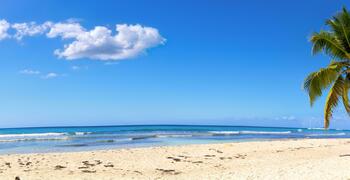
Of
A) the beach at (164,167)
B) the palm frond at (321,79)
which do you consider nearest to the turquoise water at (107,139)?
the beach at (164,167)

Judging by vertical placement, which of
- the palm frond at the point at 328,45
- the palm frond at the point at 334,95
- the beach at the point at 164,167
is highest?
the palm frond at the point at 328,45

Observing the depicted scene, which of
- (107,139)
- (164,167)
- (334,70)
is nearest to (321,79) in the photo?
(334,70)

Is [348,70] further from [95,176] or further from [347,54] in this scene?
[95,176]

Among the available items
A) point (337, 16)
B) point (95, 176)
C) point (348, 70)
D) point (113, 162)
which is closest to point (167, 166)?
point (113, 162)

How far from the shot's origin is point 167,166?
588 inches

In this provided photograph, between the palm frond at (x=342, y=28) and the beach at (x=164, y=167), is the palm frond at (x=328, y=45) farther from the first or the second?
the beach at (x=164, y=167)

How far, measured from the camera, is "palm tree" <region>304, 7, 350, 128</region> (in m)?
14.1

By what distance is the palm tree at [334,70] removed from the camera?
556 inches

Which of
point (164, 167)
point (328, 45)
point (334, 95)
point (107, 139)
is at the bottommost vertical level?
point (164, 167)

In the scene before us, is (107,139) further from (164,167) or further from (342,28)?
(342,28)

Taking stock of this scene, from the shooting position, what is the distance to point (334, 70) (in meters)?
14.1

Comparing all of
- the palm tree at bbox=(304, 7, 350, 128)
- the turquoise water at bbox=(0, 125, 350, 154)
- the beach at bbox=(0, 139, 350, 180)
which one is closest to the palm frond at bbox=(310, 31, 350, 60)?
the palm tree at bbox=(304, 7, 350, 128)

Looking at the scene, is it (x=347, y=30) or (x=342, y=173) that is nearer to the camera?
(x=342, y=173)

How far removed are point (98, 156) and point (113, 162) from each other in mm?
2500
